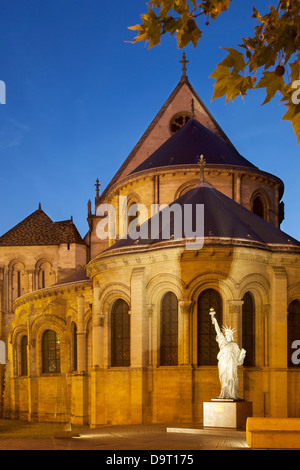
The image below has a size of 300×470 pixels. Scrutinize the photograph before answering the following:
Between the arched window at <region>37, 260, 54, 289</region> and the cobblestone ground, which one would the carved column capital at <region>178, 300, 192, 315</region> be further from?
the arched window at <region>37, 260, 54, 289</region>

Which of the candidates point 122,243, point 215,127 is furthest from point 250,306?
point 215,127

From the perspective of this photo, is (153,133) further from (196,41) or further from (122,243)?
(196,41)

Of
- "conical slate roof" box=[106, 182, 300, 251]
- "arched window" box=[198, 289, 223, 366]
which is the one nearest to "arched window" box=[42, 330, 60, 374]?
"conical slate roof" box=[106, 182, 300, 251]

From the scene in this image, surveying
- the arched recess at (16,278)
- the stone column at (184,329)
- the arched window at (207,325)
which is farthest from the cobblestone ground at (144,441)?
the arched recess at (16,278)

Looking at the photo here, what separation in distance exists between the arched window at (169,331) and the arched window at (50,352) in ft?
32.0

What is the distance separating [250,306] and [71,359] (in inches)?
418

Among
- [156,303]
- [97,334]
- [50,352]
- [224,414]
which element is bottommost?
[224,414]

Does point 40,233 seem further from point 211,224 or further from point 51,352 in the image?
point 211,224

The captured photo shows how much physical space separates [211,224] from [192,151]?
924cm

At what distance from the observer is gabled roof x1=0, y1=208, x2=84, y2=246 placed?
42.8 metres

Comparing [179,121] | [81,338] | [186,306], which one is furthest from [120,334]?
[179,121]

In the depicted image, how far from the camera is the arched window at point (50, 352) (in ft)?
108

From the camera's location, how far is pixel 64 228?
4400cm

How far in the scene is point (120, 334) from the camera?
85.1ft
